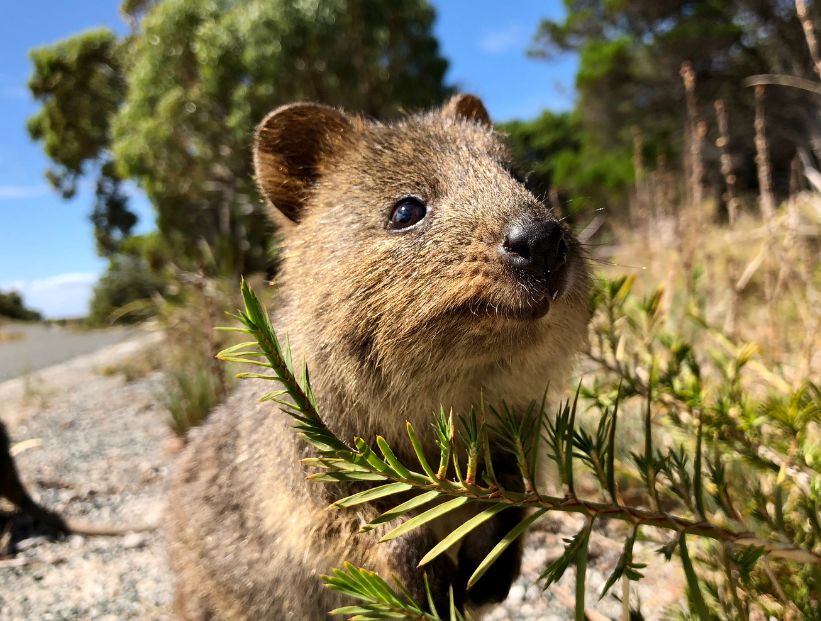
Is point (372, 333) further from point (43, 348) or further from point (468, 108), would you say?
point (43, 348)

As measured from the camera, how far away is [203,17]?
59.1 ft

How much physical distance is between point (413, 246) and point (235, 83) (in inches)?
674

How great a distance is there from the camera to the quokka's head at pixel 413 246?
1776mm

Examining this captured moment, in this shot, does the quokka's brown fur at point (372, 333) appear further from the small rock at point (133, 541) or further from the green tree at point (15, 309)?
the green tree at point (15, 309)

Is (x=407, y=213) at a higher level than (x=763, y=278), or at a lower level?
higher

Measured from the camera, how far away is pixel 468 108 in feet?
10.0

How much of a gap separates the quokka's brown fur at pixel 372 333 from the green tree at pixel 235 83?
1201cm

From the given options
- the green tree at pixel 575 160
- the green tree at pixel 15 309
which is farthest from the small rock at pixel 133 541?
the green tree at pixel 15 309

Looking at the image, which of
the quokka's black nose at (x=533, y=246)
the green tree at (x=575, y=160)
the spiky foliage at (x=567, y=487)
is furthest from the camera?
the green tree at (x=575, y=160)

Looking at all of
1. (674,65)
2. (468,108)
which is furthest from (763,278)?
(674,65)

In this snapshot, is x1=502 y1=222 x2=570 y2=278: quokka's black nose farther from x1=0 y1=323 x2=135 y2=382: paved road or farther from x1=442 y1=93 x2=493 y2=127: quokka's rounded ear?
x1=0 y1=323 x2=135 y2=382: paved road

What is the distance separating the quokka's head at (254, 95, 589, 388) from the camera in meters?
1.78

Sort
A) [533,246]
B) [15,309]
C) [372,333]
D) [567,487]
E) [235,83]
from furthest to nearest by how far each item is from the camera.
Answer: [15,309] < [235,83] < [372,333] < [533,246] < [567,487]

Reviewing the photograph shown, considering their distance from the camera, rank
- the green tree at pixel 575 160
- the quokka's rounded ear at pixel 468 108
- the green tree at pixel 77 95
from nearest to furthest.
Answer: the quokka's rounded ear at pixel 468 108
the green tree at pixel 575 160
the green tree at pixel 77 95
